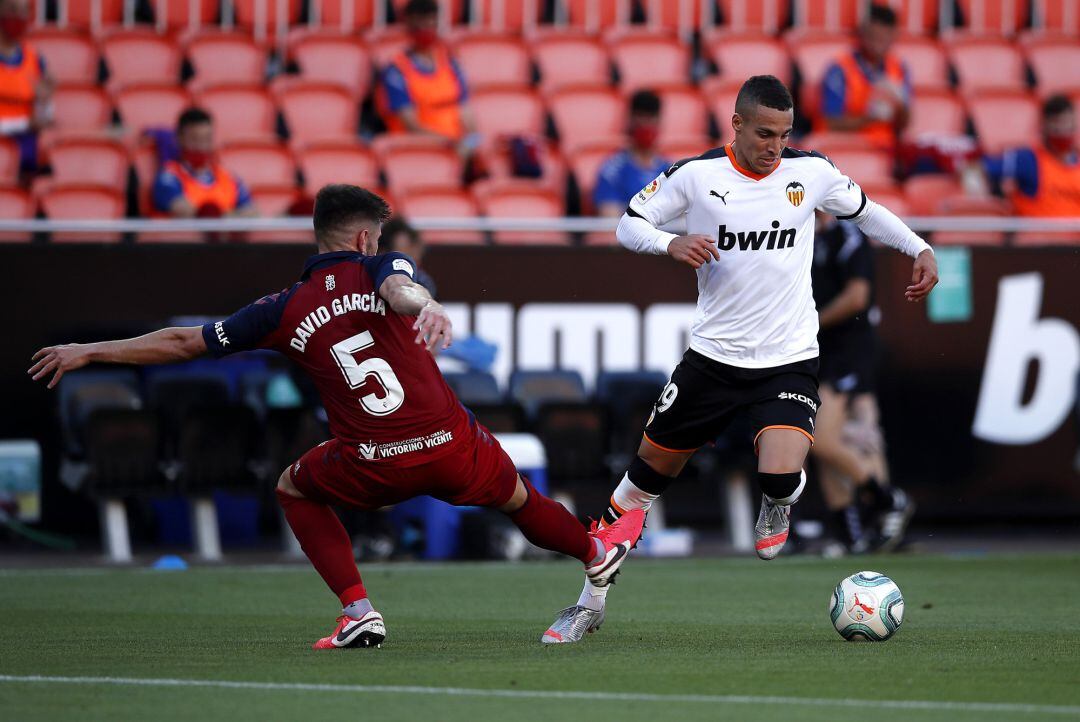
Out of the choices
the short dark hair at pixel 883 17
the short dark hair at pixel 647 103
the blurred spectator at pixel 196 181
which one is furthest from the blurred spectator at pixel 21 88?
the short dark hair at pixel 883 17

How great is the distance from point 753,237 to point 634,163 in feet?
22.4

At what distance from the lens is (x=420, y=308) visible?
652 cm

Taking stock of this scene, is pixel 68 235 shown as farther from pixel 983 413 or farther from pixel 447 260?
pixel 983 413

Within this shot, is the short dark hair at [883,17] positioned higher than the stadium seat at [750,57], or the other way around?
the short dark hair at [883,17]

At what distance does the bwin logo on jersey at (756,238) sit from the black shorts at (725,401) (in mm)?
512

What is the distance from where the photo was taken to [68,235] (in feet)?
42.3

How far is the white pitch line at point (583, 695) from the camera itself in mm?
5473

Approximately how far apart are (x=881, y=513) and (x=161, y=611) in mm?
5561

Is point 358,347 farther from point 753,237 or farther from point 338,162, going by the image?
point 338,162

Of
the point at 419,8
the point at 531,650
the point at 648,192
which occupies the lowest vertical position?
the point at 531,650

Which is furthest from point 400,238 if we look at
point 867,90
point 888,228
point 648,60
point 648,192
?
point 867,90

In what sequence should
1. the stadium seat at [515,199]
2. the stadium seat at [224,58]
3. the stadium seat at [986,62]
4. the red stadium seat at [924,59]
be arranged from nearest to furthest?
1. the stadium seat at [515,199]
2. the stadium seat at [224,58]
3. the red stadium seat at [924,59]
4. the stadium seat at [986,62]

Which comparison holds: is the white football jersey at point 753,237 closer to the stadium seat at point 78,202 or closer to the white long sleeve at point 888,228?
the white long sleeve at point 888,228

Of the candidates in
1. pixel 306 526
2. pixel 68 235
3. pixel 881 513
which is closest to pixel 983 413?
pixel 881 513
